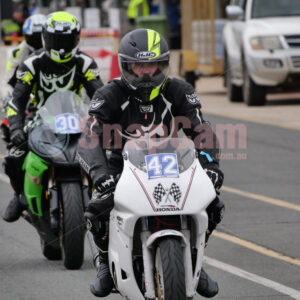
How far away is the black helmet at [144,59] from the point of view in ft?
21.9

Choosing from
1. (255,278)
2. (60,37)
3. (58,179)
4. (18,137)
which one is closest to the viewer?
(255,278)

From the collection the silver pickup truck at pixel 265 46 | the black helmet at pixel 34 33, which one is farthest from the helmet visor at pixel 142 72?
the silver pickup truck at pixel 265 46

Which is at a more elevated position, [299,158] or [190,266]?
[190,266]

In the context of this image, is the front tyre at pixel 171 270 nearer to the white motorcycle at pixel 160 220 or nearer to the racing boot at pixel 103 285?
the white motorcycle at pixel 160 220

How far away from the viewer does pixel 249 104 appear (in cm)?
2194

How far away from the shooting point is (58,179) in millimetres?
8711

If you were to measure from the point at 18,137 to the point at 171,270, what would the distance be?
305 cm

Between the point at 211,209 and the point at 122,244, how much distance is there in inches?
22.5

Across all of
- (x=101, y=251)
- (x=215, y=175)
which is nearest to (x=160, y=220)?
(x=215, y=175)

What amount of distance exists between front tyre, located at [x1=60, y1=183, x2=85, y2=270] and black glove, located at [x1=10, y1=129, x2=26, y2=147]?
49cm

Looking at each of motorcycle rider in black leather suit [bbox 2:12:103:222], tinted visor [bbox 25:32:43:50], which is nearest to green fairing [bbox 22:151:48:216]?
motorcycle rider in black leather suit [bbox 2:12:103:222]

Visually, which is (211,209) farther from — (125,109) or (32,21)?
(32,21)

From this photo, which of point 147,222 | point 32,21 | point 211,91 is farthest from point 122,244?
point 211,91

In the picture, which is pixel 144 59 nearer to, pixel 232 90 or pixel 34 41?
pixel 34 41
